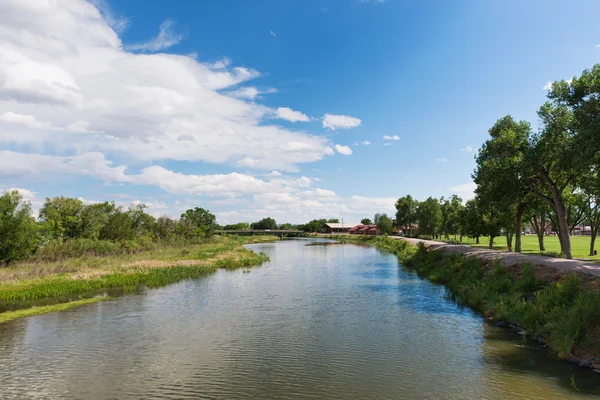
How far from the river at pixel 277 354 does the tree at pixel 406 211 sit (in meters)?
146

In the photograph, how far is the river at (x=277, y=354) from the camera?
14938 mm

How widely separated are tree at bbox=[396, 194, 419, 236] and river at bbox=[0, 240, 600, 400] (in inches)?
5752

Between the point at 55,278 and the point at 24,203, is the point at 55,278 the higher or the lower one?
the lower one

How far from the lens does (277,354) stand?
1912 cm

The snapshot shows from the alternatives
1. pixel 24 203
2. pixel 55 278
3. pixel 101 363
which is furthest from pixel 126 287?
pixel 24 203

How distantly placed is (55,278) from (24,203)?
2145 centimetres

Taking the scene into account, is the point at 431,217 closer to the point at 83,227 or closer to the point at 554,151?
the point at 554,151

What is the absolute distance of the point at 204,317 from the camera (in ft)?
89.0

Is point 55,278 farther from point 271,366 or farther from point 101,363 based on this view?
point 271,366

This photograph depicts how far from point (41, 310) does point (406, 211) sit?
16687 centimetres

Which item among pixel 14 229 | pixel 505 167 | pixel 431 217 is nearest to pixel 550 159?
pixel 505 167

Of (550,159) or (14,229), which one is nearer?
(550,159)

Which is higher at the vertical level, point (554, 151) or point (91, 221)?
point (554, 151)

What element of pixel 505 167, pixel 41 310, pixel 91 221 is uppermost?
pixel 505 167
